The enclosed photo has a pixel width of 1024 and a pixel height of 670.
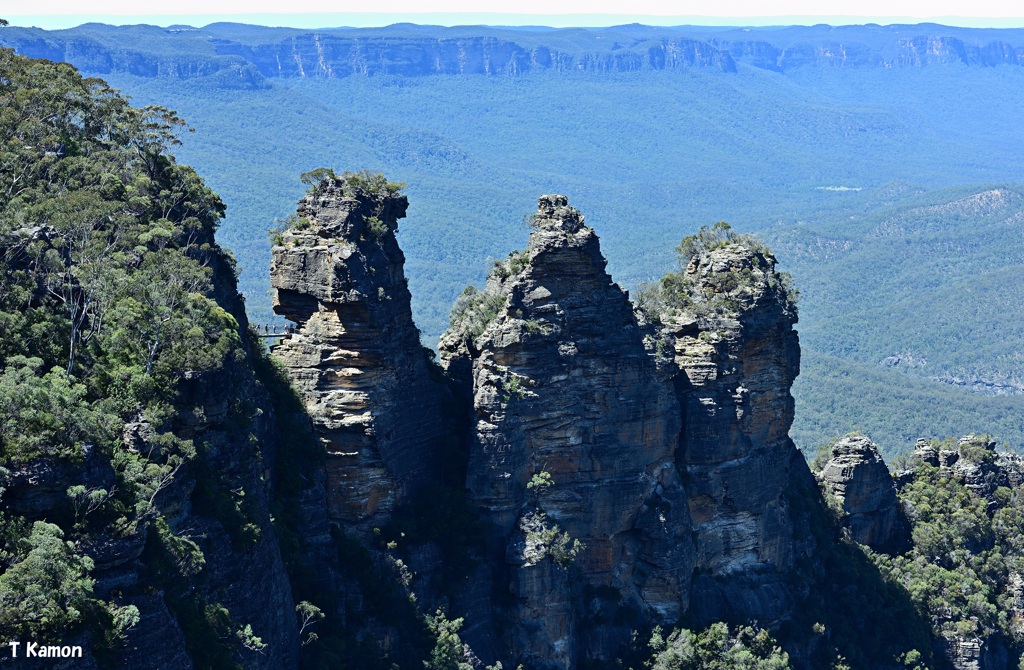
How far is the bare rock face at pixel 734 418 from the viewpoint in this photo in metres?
51.6

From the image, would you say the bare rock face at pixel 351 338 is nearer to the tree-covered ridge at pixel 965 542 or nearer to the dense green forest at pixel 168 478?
the dense green forest at pixel 168 478

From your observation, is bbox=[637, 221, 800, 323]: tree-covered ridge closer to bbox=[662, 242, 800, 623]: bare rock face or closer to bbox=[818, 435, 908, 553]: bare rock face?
bbox=[662, 242, 800, 623]: bare rock face

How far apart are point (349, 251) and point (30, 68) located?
544 inches

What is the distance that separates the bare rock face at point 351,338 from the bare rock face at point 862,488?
22617mm

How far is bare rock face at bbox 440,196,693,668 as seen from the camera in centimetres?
4628

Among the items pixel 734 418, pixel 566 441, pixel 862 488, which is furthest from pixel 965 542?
pixel 566 441

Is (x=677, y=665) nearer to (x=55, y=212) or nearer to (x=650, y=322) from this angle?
(x=650, y=322)

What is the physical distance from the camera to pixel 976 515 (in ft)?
213

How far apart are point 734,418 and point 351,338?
50.7ft

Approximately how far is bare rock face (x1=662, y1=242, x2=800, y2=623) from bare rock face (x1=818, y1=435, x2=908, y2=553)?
281 inches

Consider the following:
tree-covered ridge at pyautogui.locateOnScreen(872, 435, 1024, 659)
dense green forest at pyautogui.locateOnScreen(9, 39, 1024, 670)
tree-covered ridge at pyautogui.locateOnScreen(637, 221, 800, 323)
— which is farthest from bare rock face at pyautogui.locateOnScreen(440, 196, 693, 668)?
tree-covered ridge at pyautogui.locateOnScreen(872, 435, 1024, 659)

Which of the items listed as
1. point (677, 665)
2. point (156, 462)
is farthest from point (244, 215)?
point (156, 462)

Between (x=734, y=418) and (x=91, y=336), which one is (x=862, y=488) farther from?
(x=91, y=336)

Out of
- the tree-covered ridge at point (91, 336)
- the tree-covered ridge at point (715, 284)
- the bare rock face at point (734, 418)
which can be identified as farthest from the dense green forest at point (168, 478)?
the bare rock face at point (734, 418)
